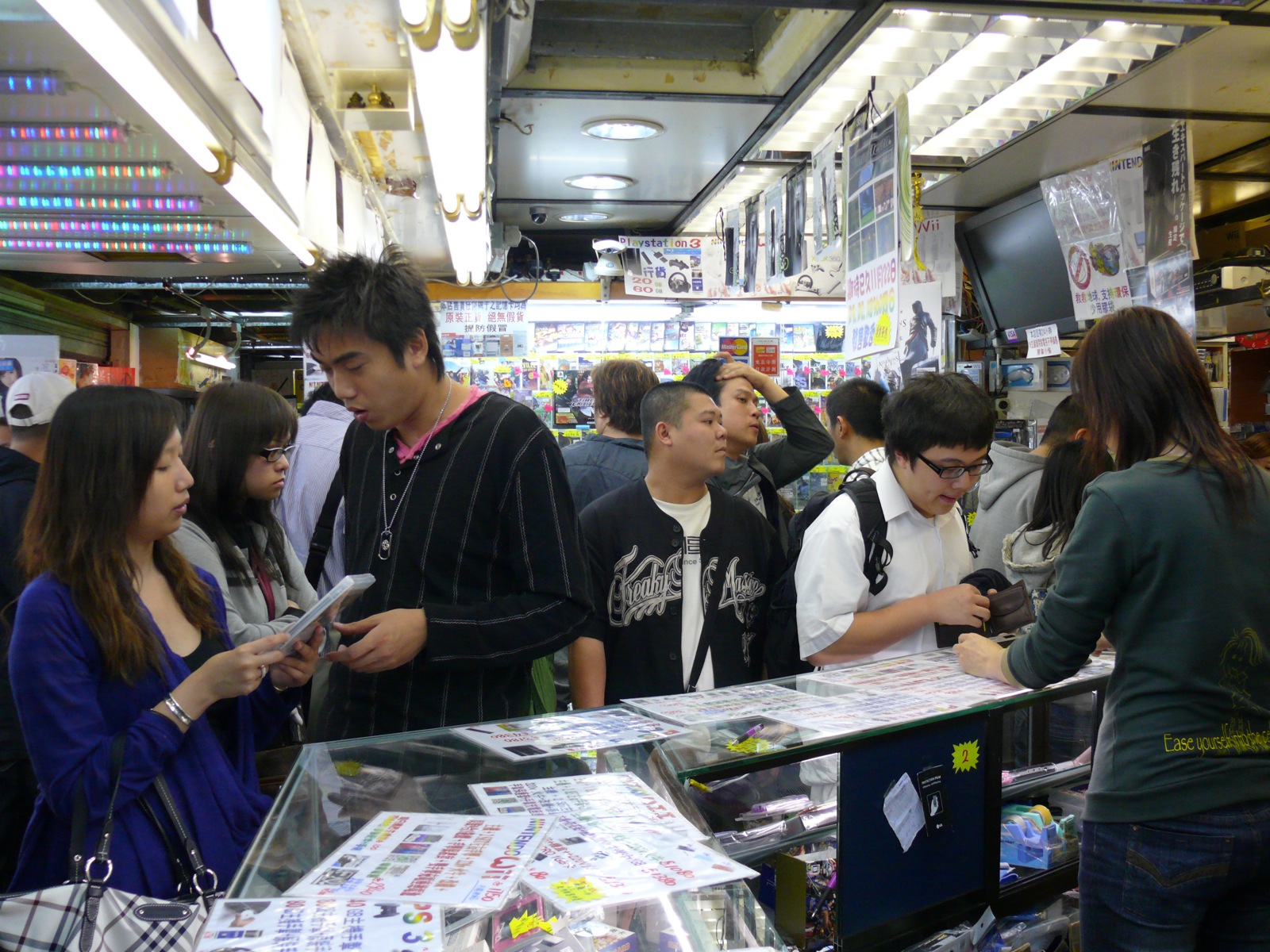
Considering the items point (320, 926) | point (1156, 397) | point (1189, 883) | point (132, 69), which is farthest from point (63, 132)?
point (1189, 883)

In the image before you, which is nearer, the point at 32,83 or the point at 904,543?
the point at 904,543

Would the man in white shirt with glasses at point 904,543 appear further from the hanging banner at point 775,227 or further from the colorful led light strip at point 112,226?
the colorful led light strip at point 112,226

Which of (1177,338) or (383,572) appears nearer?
(1177,338)

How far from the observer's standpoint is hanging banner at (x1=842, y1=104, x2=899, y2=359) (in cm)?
333

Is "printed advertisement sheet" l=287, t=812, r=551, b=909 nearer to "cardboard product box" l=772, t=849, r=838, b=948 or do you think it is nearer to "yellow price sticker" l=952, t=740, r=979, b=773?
"cardboard product box" l=772, t=849, r=838, b=948

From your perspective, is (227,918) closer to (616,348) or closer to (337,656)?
(337,656)

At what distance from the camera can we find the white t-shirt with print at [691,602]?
2.76 m

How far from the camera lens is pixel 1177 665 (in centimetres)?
182

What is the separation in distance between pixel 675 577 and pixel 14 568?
6.29 ft

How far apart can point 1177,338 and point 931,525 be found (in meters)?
0.88

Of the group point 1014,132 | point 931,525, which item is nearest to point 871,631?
point 931,525

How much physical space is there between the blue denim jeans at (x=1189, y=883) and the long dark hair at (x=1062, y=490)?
5.57ft

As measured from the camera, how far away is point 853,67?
3379 mm

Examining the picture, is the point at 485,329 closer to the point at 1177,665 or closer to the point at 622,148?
the point at 622,148
